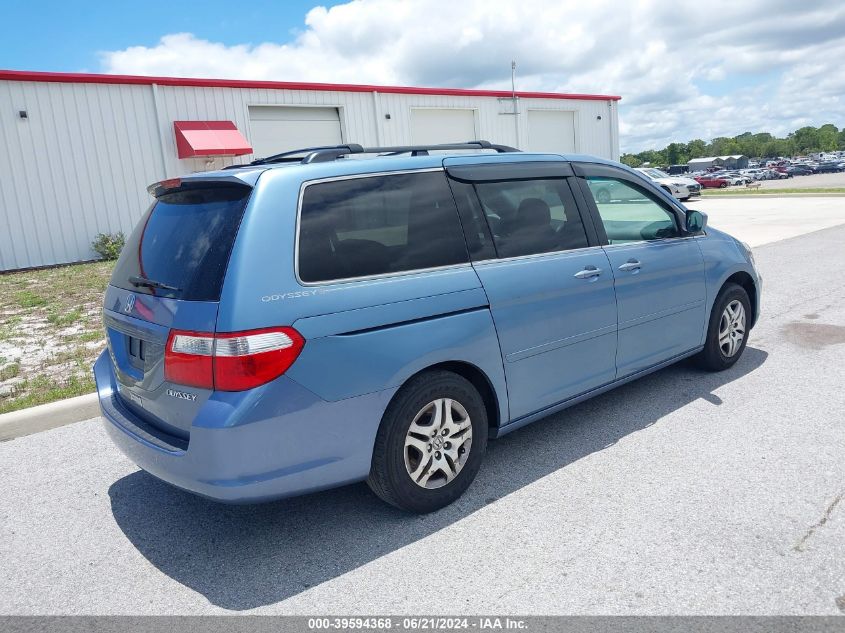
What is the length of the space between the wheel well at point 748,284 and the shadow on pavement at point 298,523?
1532 mm

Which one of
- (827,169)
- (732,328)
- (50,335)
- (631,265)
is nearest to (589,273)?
(631,265)

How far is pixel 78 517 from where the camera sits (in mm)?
3607

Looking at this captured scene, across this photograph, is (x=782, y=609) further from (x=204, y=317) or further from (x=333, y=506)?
(x=204, y=317)

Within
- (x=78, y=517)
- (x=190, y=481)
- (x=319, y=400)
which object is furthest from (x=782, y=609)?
(x=78, y=517)

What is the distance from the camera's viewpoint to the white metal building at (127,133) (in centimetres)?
1526

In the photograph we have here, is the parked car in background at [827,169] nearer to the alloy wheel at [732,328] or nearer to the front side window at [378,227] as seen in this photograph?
the alloy wheel at [732,328]

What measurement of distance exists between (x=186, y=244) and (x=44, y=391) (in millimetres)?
3168

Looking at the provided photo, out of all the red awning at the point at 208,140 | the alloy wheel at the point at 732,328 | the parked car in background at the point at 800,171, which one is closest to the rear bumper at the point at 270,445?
the alloy wheel at the point at 732,328

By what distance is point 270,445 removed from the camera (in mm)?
2832

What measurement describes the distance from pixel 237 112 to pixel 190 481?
1739 centimetres

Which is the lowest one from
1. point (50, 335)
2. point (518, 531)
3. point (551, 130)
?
point (518, 531)

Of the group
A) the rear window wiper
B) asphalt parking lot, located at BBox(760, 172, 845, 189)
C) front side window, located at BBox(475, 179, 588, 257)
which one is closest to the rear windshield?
the rear window wiper

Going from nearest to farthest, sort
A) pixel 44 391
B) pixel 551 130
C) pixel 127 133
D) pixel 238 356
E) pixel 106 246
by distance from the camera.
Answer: pixel 238 356
pixel 44 391
pixel 106 246
pixel 127 133
pixel 551 130

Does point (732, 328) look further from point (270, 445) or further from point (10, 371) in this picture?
point (10, 371)
